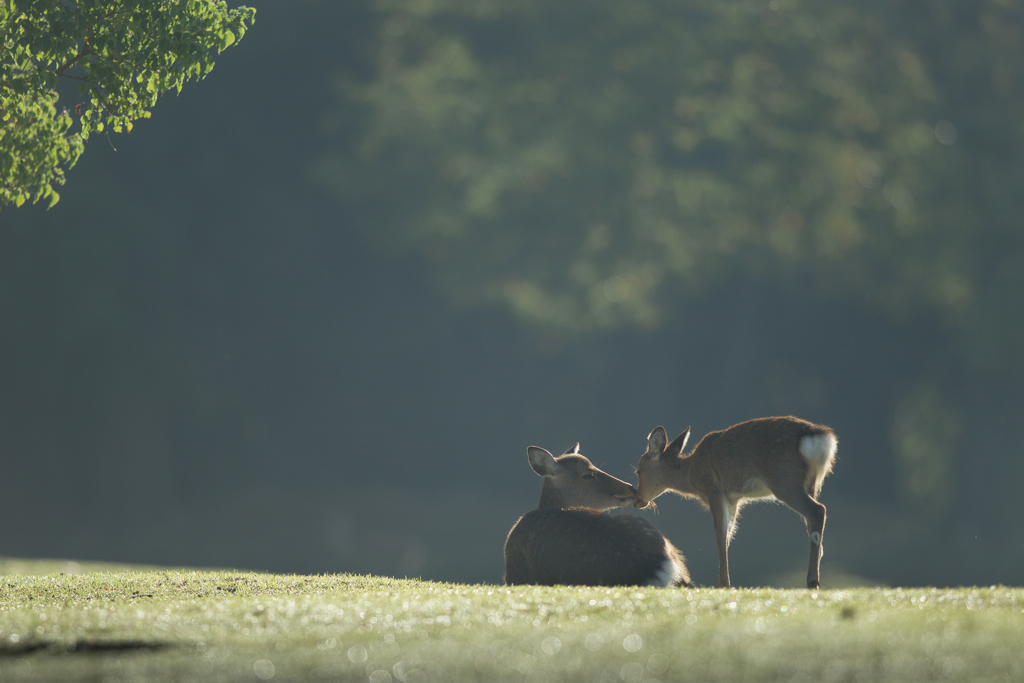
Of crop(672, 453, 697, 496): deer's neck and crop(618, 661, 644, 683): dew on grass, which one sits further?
crop(672, 453, 697, 496): deer's neck

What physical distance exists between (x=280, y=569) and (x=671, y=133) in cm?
1612

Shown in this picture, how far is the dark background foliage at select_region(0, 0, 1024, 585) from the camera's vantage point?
27109mm

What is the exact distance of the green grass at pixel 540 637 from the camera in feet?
13.9

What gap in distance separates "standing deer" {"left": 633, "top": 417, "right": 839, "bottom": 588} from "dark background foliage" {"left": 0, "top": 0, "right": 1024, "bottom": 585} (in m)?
16.3

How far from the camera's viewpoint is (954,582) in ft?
62.3

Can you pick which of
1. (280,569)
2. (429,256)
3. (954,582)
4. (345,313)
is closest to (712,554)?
(954,582)

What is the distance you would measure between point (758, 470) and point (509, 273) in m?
19.9

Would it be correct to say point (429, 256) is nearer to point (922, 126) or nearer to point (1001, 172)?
point (922, 126)

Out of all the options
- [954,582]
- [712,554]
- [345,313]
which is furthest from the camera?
[345,313]

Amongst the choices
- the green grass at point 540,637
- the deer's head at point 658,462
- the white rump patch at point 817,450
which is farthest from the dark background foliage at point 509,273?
the green grass at point 540,637

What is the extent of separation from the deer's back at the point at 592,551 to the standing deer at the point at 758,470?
697 millimetres

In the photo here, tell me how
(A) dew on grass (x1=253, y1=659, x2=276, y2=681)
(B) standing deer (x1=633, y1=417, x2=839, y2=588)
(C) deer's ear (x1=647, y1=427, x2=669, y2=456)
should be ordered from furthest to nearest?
(C) deer's ear (x1=647, y1=427, x2=669, y2=456) → (B) standing deer (x1=633, y1=417, x2=839, y2=588) → (A) dew on grass (x1=253, y1=659, x2=276, y2=681)

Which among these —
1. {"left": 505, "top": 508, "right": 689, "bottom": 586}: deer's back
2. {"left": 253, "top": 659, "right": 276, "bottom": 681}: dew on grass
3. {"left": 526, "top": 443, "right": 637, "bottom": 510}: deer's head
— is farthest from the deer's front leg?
{"left": 253, "top": 659, "right": 276, "bottom": 681}: dew on grass

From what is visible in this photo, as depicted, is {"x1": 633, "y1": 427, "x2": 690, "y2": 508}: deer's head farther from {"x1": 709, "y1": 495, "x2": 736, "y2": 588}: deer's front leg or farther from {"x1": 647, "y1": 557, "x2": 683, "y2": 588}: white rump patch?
{"x1": 647, "y1": 557, "x2": 683, "y2": 588}: white rump patch
